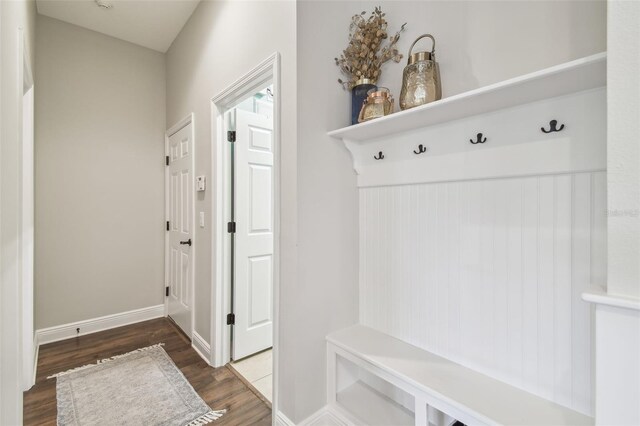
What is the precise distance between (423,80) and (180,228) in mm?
2585

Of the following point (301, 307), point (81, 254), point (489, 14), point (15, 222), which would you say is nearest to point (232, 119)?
point (15, 222)

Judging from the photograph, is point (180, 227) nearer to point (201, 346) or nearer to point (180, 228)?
point (180, 228)

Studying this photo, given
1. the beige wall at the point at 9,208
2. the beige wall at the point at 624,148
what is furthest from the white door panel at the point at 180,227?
the beige wall at the point at 624,148

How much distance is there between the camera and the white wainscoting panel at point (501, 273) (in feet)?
3.11

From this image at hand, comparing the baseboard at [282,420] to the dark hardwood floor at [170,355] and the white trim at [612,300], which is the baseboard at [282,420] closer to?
the dark hardwood floor at [170,355]

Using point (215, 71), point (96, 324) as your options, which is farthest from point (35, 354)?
point (215, 71)

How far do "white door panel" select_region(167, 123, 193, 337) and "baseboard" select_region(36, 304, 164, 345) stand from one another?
224mm

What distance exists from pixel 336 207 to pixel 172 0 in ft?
7.75

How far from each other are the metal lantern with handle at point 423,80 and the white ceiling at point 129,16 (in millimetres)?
2264

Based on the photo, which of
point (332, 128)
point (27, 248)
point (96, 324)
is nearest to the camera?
point (332, 128)

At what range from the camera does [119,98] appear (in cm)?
297

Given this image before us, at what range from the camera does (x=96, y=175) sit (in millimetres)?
2857

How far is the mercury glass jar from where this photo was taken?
1.34 m

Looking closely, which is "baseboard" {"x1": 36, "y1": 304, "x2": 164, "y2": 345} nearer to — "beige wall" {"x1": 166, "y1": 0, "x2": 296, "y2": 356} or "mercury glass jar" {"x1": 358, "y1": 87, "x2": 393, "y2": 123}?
"beige wall" {"x1": 166, "y1": 0, "x2": 296, "y2": 356}
